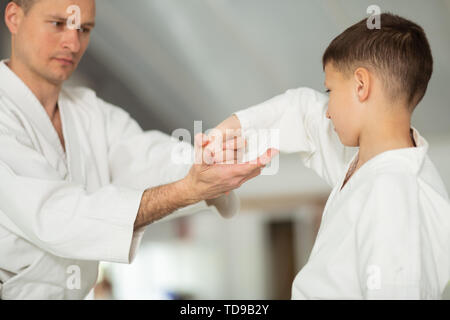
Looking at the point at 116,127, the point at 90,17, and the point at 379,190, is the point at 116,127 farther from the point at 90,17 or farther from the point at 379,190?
the point at 379,190

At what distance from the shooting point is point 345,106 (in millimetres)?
944

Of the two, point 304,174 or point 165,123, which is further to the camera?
point 304,174

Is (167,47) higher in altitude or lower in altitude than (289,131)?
higher

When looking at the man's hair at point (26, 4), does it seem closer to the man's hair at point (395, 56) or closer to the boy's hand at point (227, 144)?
the boy's hand at point (227, 144)

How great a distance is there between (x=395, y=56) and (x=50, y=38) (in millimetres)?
833

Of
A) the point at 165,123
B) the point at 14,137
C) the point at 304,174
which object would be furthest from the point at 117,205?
the point at 304,174

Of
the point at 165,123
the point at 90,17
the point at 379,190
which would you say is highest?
the point at 165,123

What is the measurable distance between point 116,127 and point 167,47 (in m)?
1.03

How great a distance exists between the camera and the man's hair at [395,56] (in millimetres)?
907

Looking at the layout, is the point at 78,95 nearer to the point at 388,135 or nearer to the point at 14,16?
the point at 14,16

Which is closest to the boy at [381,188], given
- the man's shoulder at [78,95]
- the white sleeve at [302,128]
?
the white sleeve at [302,128]

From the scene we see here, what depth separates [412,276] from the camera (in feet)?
2.43

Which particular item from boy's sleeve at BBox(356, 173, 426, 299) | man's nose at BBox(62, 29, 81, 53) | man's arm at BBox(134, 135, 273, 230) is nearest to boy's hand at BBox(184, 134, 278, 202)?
man's arm at BBox(134, 135, 273, 230)
